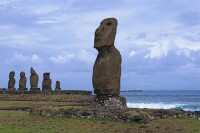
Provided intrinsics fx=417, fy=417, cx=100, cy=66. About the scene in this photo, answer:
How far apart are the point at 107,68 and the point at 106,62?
0.92 ft

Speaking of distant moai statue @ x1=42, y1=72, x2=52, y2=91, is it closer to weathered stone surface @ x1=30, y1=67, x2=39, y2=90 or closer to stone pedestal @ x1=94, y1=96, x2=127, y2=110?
weathered stone surface @ x1=30, y1=67, x2=39, y2=90

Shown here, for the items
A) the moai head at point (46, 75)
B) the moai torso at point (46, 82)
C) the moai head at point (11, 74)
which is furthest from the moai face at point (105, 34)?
the moai head at point (11, 74)

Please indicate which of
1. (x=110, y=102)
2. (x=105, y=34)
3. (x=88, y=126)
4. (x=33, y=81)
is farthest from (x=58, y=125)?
(x=33, y=81)

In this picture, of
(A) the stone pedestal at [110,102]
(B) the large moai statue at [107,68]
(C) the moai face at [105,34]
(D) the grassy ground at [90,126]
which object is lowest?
(D) the grassy ground at [90,126]

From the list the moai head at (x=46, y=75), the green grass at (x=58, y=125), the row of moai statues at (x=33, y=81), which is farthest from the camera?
the moai head at (x=46, y=75)

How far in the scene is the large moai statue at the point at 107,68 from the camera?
1912cm

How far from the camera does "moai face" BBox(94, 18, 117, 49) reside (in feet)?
62.5

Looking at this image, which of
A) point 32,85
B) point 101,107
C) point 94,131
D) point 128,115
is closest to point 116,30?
point 101,107

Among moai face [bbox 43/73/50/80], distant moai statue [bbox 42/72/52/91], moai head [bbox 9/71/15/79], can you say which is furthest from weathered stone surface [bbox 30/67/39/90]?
→ moai head [bbox 9/71/15/79]

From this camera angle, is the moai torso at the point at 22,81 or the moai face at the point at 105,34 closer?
the moai face at the point at 105,34

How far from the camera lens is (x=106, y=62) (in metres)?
19.2

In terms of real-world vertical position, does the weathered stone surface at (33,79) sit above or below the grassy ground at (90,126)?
above

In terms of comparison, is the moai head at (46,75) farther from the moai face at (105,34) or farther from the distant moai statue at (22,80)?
the moai face at (105,34)

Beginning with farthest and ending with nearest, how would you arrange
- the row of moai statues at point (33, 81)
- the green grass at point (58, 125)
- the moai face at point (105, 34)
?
the row of moai statues at point (33, 81) → the moai face at point (105, 34) → the green grass at point (58, 125)
